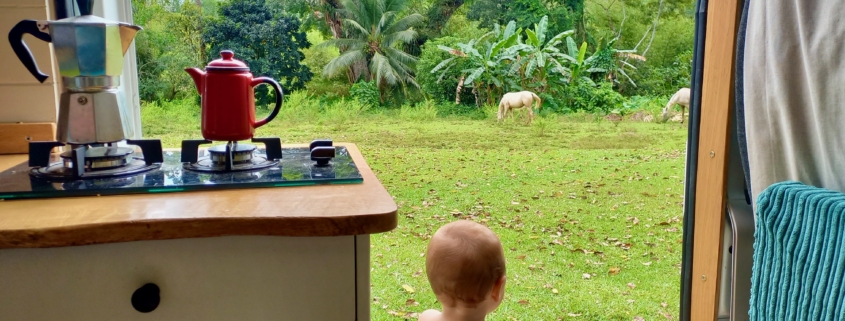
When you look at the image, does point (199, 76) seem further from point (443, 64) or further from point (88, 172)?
point (443, 64)

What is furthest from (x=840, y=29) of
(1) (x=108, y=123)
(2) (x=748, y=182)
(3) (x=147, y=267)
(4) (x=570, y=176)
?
(4) (x=570, y=176)

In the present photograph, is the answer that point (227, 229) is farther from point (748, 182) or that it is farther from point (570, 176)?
point (570, 176)

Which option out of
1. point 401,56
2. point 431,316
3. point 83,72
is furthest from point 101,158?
point 401,56

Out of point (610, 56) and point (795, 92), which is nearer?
point (795, 92)

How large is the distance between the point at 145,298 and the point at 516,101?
148cm

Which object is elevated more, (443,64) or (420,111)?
(443,64)

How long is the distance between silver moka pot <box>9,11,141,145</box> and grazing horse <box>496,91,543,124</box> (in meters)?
1.28

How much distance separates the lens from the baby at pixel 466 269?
2.95 ft

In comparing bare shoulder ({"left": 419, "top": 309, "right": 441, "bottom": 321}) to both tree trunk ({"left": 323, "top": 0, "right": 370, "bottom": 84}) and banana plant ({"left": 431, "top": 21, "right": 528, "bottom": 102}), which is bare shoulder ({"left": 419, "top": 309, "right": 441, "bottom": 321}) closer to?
tree trunk ({"left": 323, "top": 0, "right": 370, "bottom": 84})

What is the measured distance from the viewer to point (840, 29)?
2.75 ft

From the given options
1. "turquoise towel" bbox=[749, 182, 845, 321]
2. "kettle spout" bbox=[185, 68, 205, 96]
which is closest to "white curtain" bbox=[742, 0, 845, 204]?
"turquoise towel" bbox=[749, 182, 845, 321]

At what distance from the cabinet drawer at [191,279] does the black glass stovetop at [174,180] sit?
0.42ft

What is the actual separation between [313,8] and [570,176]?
3.78ft

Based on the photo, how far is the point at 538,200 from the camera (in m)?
2.22
